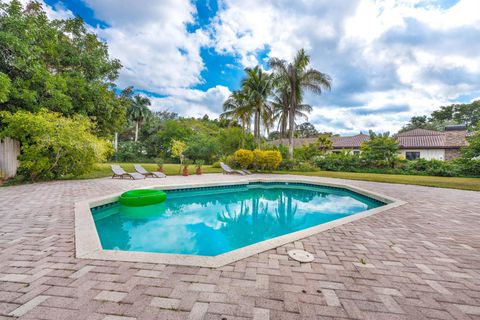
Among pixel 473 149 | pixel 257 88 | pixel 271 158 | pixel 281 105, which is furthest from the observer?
pixel 281 105

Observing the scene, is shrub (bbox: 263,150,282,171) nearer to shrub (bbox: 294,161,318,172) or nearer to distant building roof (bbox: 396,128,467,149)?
shrub (bbox: 294,161,318,172)

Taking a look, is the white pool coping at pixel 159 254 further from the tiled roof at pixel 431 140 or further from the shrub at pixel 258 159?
the tiled roof at pixel 431 140

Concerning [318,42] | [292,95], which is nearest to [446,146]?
[292,95]

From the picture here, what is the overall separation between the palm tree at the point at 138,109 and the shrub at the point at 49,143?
26.4m

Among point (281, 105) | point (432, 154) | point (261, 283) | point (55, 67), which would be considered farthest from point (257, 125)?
point (432, 154)

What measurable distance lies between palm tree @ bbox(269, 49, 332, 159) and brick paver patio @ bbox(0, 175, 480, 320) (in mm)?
15994

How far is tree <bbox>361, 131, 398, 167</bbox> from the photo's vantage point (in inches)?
680

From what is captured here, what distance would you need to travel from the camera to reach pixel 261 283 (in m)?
2.25

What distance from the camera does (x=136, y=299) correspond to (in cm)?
193

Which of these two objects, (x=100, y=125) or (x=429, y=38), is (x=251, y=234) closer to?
(x=100, y=125)

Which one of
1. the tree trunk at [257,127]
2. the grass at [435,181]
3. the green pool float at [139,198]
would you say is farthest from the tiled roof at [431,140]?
the green pool float at [139,198]

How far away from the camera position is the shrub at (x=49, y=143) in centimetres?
799

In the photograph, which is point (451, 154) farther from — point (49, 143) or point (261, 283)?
point (49, 143)

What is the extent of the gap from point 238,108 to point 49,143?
14633 mm
